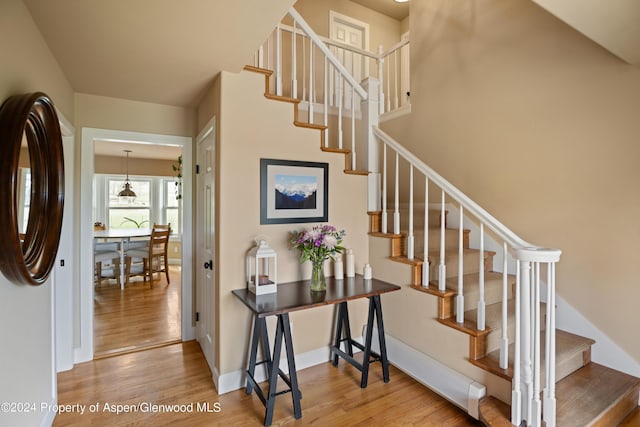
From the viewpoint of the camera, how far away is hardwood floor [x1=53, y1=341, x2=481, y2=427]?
6.84ft

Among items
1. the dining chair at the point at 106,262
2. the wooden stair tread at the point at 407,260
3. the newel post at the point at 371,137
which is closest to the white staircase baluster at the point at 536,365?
the wooden stair tread at the point at 407,260

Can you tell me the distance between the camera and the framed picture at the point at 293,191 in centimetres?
254

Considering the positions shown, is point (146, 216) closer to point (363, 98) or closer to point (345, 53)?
point (345, 53)

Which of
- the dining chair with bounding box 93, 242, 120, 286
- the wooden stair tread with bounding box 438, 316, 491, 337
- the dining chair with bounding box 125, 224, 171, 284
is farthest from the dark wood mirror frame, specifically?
the dining chair with bounding box 93, 242, 120, 286

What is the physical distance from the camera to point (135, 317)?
3.96 metres

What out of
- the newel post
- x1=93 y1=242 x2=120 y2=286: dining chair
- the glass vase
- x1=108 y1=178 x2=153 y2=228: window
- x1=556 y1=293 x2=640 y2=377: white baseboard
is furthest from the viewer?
x1=108 y1=178 x2=153 y2=228: window

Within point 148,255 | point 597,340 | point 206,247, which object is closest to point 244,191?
point 206,247

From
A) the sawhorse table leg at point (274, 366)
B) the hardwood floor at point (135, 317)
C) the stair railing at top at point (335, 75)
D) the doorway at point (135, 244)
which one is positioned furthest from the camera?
the stair railing at top at point (335, 75)

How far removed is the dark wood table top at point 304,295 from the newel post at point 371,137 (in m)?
0.80

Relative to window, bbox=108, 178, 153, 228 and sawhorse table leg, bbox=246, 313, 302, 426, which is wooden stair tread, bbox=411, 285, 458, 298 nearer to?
sawhorse table leg, bbox=246, 313, 302, 426

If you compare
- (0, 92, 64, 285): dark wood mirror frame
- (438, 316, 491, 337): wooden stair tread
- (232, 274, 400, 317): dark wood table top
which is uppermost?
(0, 92, 64, 285): dark wood mirror frame

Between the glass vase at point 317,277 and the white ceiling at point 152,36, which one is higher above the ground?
the white ceiling at point 152,36

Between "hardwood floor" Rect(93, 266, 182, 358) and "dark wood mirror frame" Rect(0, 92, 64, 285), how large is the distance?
175 cm

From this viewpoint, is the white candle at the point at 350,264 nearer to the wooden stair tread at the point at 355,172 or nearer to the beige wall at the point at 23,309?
the wooden stair tread at the point at 355,172
